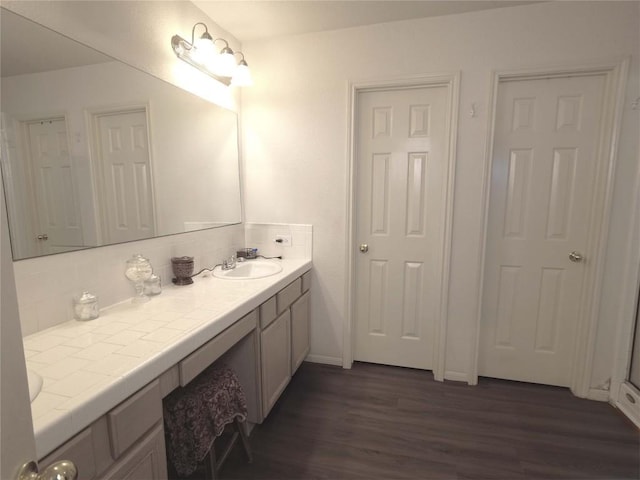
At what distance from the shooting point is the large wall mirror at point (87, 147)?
113cm

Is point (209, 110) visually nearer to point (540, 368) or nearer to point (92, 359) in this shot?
point (92, 359)

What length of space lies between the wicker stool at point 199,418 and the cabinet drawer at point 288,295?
0.52m

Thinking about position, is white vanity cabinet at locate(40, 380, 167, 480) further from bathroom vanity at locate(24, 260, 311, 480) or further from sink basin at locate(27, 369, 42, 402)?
sink basin at locate(27, 369, 42, 402)

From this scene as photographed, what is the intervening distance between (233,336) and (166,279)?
62 cm

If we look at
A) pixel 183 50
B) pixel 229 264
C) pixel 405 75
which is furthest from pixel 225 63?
pixel 229 264

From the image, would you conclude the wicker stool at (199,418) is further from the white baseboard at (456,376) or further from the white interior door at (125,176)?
the white baseboard at (456,376)

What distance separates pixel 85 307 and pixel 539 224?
2.53 metres

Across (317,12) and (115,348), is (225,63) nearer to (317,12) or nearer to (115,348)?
(317,12)

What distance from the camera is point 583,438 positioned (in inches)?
71.0

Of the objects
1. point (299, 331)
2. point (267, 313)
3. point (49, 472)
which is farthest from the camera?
point (299, 331)

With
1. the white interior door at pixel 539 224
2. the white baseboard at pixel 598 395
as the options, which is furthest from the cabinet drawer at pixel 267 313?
the white baseboard at pixel 598 395

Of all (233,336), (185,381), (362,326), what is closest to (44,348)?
(185,381)

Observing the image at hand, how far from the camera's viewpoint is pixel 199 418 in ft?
4.46

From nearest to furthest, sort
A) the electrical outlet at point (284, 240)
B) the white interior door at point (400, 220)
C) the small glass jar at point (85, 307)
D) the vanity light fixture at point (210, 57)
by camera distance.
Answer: the small glass jar at point (85, 307) < the vanity light fixture at point (210, 57) < the white interior door at point (400, 220) < the electrical outlet at point (284, 240)
